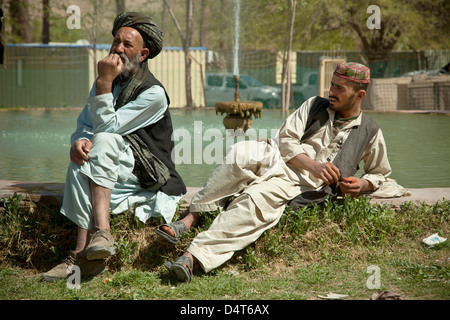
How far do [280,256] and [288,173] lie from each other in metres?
0.53

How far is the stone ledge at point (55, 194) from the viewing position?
147 inches

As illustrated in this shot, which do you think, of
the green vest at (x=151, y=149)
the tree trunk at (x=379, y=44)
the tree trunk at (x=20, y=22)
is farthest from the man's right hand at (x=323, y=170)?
the tree trunk at (x=20, y=22)

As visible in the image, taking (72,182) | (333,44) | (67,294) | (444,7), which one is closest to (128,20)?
(72,182)

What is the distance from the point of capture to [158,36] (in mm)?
3660

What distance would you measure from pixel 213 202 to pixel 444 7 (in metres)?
23.8

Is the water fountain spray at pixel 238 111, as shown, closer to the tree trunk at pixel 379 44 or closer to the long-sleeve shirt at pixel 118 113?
the long-sleeve shirt at pixel 118 113

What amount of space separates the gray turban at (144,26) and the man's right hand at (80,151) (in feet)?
2.76

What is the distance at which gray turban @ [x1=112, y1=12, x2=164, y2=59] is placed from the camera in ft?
11.7

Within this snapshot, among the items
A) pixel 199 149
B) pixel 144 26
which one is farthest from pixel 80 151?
pixel 199 149

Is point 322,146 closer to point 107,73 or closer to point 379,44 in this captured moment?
point 107,73

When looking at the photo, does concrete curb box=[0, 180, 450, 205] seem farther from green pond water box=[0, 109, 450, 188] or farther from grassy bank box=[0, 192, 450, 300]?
green pond water box=[0, 109, 450, 188]

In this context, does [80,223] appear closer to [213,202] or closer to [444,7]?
[213,202]

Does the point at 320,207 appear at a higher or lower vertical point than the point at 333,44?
lower

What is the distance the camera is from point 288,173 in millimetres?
3578
